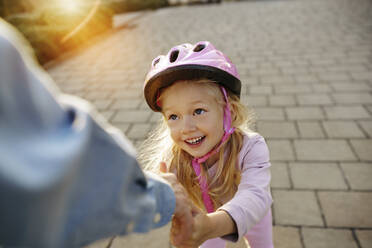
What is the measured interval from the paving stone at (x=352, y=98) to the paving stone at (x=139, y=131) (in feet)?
8.88

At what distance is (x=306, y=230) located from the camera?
85.3 inches

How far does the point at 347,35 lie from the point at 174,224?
7.91 m

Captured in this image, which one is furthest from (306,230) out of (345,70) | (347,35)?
(347,35)

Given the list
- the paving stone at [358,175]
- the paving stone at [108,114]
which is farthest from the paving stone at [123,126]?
the paving stone at [358,175]

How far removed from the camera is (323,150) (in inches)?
119

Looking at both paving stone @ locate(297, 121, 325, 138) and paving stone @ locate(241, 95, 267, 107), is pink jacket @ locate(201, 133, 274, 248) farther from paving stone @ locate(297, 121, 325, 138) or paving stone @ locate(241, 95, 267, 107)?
paving stone @ locate(241, 95, 267, 107)

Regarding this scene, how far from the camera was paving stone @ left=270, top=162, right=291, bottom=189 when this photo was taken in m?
2.65

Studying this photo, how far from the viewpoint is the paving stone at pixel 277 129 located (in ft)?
11.1

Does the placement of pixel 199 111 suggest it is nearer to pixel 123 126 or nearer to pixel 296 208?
pixel 296 208

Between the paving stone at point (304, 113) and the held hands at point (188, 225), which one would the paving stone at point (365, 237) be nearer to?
the held hands at point (188, 225)

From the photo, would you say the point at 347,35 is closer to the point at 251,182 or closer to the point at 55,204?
the point at 251,182

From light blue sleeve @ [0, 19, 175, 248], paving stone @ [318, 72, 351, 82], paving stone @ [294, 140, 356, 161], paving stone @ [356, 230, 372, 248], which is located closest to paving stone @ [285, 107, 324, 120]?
paving stone @ [294, 140, 356, 161]

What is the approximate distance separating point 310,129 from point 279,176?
3.28 feet

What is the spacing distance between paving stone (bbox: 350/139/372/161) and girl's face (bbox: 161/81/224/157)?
212cm
